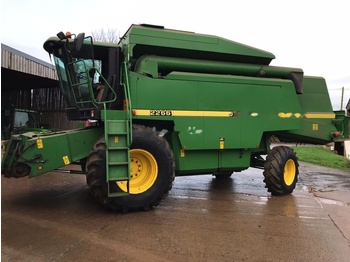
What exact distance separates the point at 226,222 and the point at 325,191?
→ 403 cm

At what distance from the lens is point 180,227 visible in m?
4.89

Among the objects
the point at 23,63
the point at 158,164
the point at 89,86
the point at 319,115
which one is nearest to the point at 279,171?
the point at 319,115

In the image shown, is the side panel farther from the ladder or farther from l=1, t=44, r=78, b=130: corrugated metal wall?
l=1, t=44, r=78, b=130: corrugated metal wall

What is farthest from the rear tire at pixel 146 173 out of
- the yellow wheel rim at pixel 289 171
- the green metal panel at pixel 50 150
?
the yellow wheel rim at pixel 289 171

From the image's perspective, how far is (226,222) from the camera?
5.24 m

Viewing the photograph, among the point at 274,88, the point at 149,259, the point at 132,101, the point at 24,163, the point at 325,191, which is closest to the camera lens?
the point at 149,259

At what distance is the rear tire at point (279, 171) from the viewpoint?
284 inches

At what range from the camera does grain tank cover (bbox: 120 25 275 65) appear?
6047mm

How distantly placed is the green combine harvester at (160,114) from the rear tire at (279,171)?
0.02m

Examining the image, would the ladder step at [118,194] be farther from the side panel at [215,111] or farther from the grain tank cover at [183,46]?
the grain tank cover at [183,46]

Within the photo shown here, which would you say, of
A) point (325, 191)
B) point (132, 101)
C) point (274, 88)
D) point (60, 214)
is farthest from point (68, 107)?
point (325, 191)

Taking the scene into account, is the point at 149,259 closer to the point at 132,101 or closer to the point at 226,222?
the point at 226,222

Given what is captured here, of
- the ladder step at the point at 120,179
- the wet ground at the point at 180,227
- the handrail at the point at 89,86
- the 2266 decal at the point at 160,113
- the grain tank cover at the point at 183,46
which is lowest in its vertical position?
the wet ground at the point at 180,227

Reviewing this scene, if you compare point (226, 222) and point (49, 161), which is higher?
point (49, 161)
